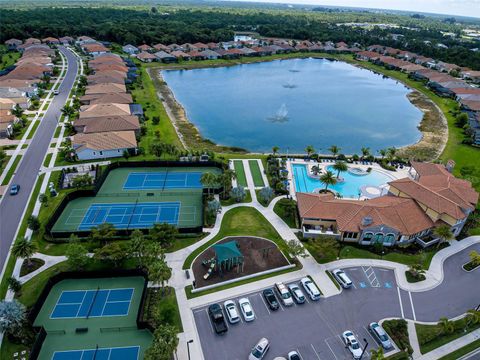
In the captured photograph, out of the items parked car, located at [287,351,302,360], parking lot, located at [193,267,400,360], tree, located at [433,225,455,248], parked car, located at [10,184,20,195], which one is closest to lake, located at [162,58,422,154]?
tree, located at [433,225,455,248]

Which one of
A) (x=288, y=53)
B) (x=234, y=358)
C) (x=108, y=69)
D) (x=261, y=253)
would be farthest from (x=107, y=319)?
(x=288, y=53)

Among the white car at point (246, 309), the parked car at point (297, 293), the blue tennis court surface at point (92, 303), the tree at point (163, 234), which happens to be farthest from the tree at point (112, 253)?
the parked car at point (297, 293)

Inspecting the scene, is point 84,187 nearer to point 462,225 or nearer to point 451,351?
point 451,351

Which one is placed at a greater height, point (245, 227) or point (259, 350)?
point (259, 350)

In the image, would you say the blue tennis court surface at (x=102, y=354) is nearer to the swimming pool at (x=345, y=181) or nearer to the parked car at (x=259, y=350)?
the parked car at (x=259, y=350)

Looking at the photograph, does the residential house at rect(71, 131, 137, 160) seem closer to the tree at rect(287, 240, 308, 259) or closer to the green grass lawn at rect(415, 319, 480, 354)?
the tree at rect(287, 240, 308, 259)

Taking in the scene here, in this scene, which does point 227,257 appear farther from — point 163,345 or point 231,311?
point 163,345

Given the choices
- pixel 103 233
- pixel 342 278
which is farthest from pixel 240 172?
pixel 342 278
